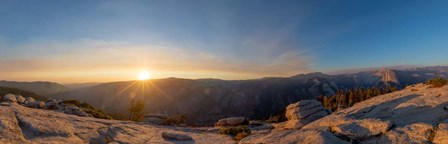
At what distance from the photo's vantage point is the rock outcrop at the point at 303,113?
112 ft

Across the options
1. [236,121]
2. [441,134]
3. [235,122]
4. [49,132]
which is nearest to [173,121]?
[235,122]

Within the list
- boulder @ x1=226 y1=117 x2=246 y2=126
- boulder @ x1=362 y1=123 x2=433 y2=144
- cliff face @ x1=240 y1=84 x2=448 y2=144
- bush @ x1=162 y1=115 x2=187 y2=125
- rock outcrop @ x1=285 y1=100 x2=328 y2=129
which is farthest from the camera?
bush @ x1=162 y1=115 x2=187 y2=125

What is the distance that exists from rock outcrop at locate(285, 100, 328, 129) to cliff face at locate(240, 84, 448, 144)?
381 inches

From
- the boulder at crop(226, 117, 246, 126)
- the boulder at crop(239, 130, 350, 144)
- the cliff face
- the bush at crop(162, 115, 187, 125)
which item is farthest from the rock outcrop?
the bush at crop(162, 115, 187, 125)

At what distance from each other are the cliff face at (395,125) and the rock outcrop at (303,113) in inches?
381

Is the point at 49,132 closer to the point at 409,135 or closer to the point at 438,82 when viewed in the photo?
the point at 409,135

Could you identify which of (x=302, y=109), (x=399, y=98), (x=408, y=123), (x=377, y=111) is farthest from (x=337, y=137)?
(x=302, y=109)

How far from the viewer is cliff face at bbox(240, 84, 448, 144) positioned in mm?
17188

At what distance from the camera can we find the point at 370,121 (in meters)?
20.3

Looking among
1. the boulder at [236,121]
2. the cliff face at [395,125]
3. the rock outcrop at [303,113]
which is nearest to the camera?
the cliff face at [395,125]

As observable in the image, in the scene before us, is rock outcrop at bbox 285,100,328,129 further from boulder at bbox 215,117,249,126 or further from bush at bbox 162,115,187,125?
bush at bbox 162,115,187,125

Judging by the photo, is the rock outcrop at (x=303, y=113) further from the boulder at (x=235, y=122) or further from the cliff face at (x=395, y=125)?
the cliff face at (x=395, y=125)

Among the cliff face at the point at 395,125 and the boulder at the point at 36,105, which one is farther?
the boulder at the point at 36,105

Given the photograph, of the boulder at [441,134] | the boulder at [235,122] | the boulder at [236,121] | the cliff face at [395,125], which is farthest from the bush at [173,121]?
the boulder at [441,134]
